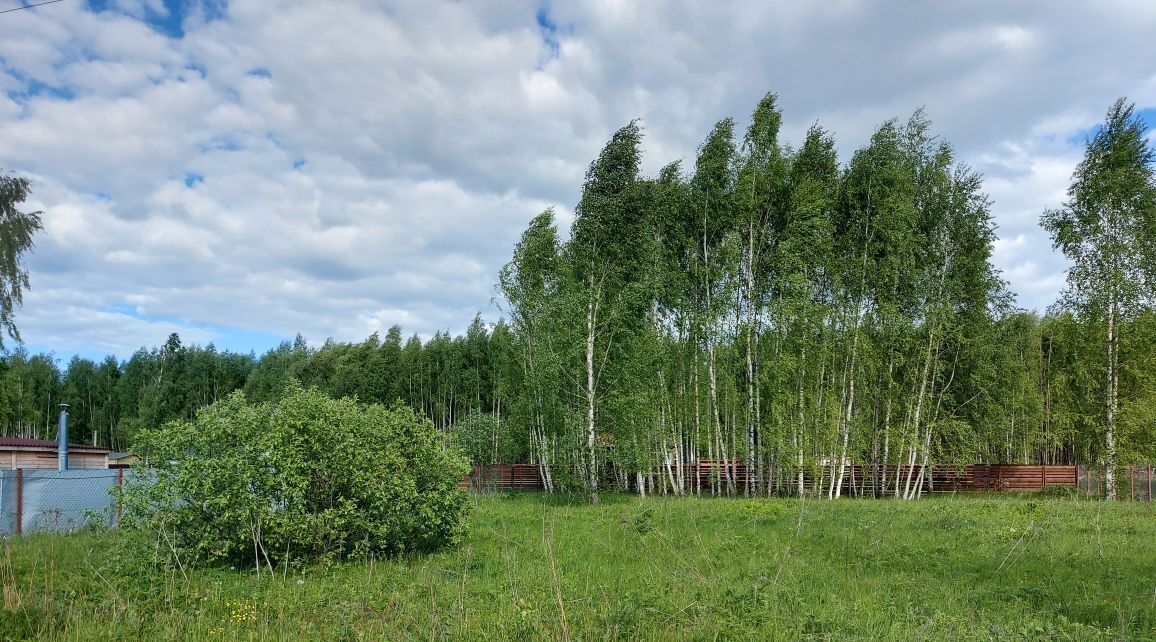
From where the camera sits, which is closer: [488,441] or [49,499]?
[49,499]

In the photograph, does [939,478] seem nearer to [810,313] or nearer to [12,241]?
[810,313]

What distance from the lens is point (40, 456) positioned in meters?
23.8

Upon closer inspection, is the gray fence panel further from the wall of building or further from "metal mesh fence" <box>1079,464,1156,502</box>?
"metal mesh fence" <box>1079,464,1156,502</box>

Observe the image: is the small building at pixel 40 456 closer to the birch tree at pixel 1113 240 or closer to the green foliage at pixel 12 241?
the green foliage at pixel 12 241

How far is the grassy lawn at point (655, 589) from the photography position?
5602 millimetres

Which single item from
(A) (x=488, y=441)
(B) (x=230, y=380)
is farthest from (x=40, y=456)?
(B) (x=230, y=380)

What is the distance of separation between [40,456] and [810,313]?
26847mm

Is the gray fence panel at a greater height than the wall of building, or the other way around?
the gray fence panel

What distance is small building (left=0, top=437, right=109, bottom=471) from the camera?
2234 cm

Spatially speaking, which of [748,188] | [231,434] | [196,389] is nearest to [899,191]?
[748,188]

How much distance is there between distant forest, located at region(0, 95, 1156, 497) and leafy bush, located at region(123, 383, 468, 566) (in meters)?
8.60

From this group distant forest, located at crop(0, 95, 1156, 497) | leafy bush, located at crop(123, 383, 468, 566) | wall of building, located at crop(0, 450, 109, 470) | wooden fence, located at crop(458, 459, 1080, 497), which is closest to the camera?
leafy bush, located at crop(123, 383, 468, 566)

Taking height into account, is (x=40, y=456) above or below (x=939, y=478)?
above

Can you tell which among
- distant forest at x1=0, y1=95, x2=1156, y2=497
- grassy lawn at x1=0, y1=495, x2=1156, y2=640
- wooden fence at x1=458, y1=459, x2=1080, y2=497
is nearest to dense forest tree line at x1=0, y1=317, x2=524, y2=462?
wooden fence at x1=458, y1=459, x2=1080, y2=497
